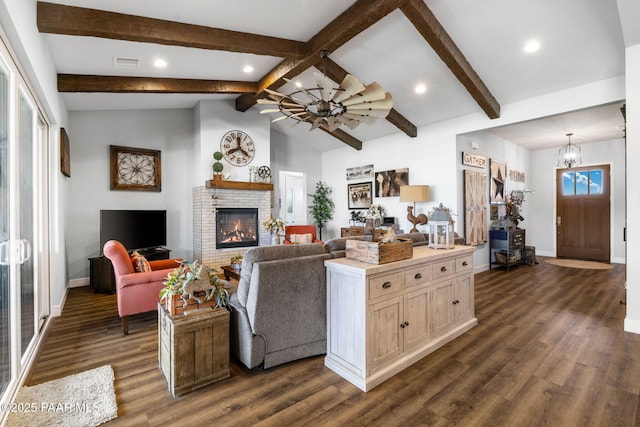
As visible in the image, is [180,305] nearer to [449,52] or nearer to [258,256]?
[258,256]

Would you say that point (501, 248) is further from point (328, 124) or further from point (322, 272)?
A: point (322, 272)

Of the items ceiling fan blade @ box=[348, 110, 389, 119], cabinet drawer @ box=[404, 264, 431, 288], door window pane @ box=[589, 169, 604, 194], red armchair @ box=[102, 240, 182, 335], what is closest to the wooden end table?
red armchair @ box=[102, 240, 182, 335]

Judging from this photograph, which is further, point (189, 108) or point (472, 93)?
point (189, 108)

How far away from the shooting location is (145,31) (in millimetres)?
3148

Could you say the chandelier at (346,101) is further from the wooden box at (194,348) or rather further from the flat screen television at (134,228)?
the flat screen television at (134,228)

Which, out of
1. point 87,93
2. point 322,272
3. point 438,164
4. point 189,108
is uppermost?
point 189,108

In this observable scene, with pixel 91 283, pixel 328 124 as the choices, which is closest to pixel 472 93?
pixel 328 124

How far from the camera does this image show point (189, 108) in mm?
6301

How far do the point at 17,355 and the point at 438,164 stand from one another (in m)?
6.15

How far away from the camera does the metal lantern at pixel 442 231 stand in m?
3.06

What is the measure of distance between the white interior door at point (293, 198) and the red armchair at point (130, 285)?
4.80 metres

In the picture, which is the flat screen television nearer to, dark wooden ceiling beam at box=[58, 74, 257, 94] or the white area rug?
dark wooden ceiling beam at box=[58, 74, 257, 94]

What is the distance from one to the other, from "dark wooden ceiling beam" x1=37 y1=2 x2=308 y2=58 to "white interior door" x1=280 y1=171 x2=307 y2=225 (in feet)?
13.9

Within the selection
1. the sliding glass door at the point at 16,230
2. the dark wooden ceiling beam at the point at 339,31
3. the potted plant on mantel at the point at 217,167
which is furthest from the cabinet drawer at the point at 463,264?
the potted plant on mantel at the point at 217,167
